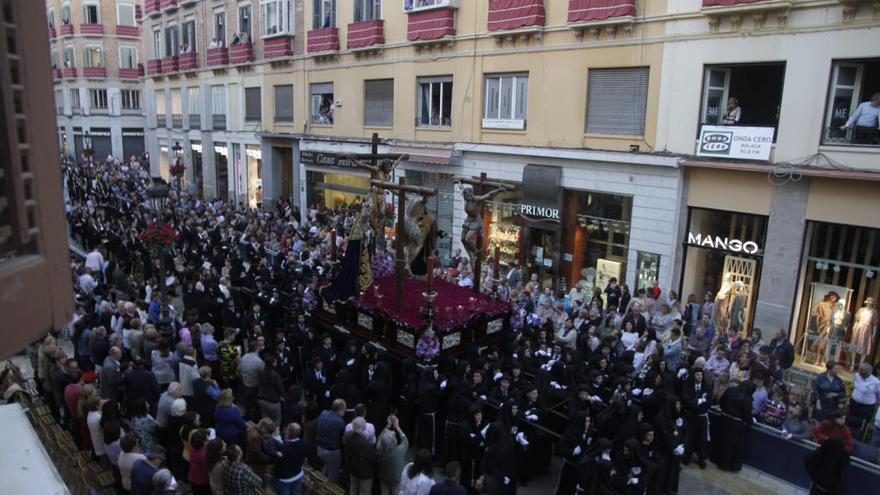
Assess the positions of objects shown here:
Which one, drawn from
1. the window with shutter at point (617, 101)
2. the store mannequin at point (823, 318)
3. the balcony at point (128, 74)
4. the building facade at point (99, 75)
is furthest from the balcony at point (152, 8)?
the store mannequin at point (823, 318)

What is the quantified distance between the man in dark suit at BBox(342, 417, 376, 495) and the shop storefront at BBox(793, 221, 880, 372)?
451 inches

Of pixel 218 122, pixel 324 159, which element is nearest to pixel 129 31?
pixel 218 122

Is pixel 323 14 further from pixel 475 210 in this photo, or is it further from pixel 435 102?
pixel 475 210

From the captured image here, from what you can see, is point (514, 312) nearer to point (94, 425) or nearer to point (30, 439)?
point (94, 425)

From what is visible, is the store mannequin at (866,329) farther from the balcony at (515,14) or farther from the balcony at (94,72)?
the balcony at (94,72)

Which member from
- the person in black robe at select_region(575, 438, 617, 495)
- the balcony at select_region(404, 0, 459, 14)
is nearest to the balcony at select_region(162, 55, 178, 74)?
the balcony at select_region(404, 0, 459, 14)

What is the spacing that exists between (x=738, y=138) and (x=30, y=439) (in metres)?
15.6

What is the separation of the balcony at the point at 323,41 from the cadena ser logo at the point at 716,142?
54.2 feet

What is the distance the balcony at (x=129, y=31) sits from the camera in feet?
179

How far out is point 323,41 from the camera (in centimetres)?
2731

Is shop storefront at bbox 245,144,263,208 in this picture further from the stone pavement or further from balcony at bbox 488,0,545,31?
the stone pavement

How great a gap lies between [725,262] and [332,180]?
59.0ft

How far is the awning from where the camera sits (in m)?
22.3

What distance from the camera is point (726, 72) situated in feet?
52.9
